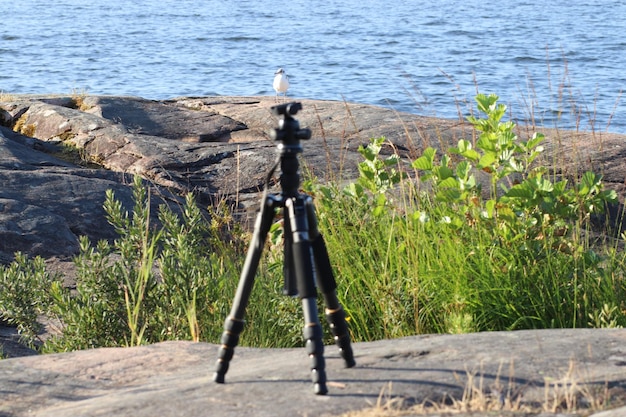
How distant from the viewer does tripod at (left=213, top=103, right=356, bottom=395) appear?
3170mm

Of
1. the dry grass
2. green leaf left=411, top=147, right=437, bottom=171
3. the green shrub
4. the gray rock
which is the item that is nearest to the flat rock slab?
the dry grass

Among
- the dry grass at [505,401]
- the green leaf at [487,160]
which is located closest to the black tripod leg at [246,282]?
the dry grass at [505,401]

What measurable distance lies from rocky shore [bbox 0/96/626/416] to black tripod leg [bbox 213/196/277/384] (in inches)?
3.9

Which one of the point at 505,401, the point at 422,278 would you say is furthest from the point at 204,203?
the point at 505,401

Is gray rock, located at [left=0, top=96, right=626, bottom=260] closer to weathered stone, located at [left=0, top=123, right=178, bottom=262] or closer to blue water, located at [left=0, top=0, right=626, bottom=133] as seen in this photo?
weathered stone, located at [left=0, top=123, right=178, bottom=262]

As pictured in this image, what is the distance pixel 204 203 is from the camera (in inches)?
344

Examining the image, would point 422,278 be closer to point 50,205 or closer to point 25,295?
point 25,295

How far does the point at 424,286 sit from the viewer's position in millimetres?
5062

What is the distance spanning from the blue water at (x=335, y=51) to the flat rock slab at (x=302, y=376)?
39.8ft

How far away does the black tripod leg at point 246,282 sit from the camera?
10.8ft

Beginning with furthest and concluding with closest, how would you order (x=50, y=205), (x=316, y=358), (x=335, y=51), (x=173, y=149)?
(x=335, y=51) < (x=173, y=149) < (x=50, y=205) < (x=316, y=358)

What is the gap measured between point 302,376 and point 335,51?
86.6ft

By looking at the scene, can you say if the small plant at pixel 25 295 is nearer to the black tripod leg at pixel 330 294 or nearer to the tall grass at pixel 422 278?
the tall grass at pixel 422 278

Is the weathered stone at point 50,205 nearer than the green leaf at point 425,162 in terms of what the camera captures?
No
